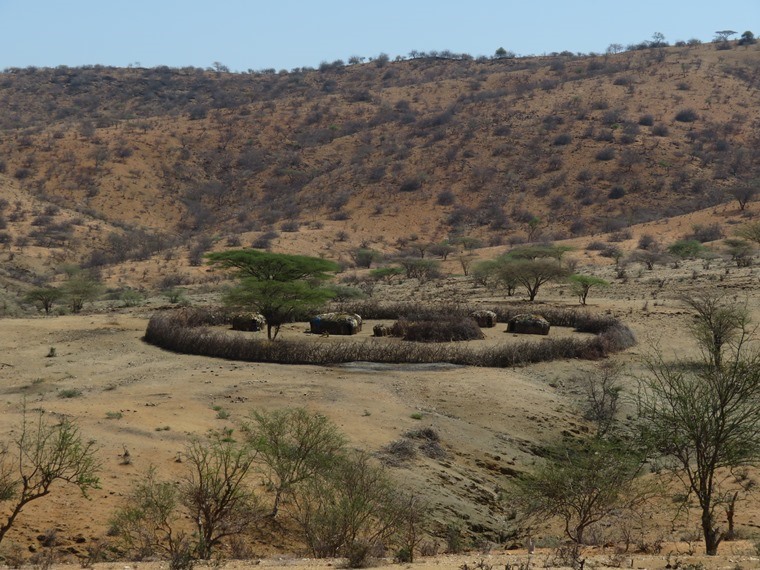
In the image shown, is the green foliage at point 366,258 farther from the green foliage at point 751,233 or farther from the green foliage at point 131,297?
the green foliage at point 751,233

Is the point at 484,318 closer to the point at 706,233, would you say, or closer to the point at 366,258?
the point at 366,258

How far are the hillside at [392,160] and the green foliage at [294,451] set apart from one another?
36386 millimetres

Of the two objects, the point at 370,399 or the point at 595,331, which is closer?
the point at 370,399

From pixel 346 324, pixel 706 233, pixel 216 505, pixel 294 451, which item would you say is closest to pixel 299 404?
pixel 294 451

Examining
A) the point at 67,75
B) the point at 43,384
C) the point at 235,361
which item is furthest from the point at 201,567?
the point at 67,75

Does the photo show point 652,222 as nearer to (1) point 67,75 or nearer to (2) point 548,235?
(2) point 548,235

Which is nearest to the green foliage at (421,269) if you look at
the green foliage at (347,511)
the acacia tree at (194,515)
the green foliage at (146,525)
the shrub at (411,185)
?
the shrub at (411,185)

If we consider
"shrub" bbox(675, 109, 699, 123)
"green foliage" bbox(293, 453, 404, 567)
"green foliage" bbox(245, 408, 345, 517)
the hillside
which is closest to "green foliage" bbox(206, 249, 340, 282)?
"green foliage" bbox(245, 408, 345, 517)

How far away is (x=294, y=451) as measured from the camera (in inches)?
530

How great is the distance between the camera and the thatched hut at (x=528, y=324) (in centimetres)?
2814

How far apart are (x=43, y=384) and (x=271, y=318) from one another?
8.24m

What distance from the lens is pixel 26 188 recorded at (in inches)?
2544

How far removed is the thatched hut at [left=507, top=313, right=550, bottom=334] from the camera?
28.1m

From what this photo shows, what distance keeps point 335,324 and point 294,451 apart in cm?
1504
